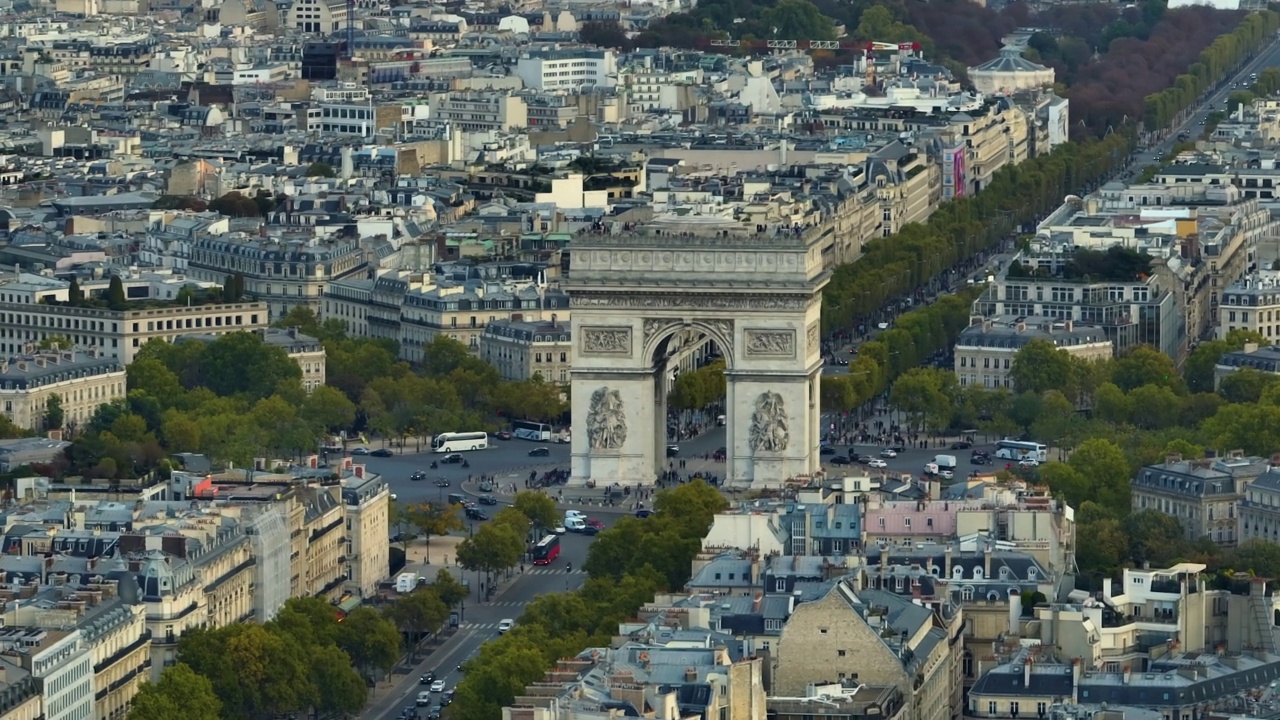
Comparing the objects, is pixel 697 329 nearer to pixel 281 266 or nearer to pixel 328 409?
pixel 328 409

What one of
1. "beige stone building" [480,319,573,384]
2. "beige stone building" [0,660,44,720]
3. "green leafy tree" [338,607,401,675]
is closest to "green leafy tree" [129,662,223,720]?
"beige stone building" [0,660,44,720]

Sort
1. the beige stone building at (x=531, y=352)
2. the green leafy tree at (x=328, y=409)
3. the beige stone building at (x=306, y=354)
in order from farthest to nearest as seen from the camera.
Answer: the beige stone building at (x=531, y=352) < the beige stone building at (x=306, y=354) < the green leafy tree at (x=328, y=409)

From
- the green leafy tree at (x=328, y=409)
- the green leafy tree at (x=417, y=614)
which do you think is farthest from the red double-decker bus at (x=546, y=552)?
the green leafy tree at (x=328, y=409)

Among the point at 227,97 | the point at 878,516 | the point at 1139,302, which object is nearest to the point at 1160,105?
the point at 227,97

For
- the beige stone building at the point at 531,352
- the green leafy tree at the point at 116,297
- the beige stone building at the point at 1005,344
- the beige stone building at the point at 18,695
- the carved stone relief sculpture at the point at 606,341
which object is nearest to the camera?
the beige stone building at the point at 18,695

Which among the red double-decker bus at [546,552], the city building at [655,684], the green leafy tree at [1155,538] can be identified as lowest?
the red double-decker bus at [546,552]

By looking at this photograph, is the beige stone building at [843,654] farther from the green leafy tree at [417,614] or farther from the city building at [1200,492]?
the city building at [1200,492]

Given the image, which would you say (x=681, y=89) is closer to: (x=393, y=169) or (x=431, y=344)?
(x=393, y=169)
